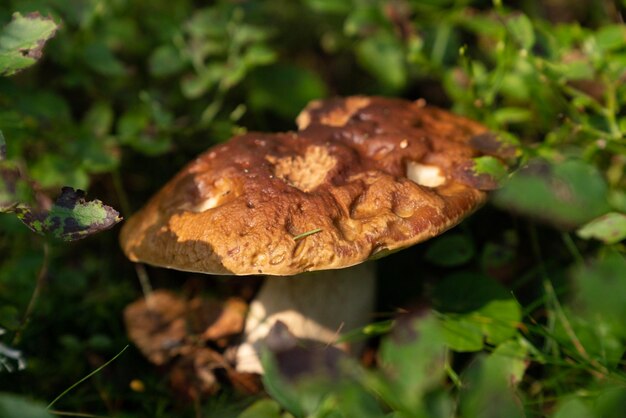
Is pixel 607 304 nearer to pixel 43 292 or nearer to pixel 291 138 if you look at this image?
pixel 291 138

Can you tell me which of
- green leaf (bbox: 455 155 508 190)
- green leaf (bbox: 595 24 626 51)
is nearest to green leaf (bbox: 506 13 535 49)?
green leaf (bbox: 595 24 626 51)

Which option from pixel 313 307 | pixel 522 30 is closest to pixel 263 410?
pixel 313 307

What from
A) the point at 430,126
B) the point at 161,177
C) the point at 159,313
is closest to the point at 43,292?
the point at 159,313

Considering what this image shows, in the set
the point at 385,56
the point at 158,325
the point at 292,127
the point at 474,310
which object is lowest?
the point at 158,325

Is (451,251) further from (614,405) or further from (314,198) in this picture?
(614,405)

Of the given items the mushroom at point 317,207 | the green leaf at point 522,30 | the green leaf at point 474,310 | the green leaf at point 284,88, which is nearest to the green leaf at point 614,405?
the mushroom at point 317,207

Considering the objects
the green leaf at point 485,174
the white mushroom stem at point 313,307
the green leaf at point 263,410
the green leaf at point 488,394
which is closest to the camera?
the green leaf at point 488,394

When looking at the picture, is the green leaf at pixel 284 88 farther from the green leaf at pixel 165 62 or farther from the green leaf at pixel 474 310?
the green leaf at pixel 474 310
